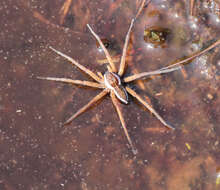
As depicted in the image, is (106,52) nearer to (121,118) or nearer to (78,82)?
(78,82)

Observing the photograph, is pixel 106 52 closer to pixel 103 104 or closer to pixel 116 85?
pixel 116 85

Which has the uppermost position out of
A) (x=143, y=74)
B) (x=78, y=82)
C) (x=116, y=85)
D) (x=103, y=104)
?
(x=143, y=74)

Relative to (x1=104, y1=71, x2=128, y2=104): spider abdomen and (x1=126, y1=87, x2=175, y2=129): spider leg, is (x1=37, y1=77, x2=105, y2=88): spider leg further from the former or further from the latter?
(x1=126, y1=87, x2=175, y2=129): spider leg

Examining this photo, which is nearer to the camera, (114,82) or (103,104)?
(114,82)

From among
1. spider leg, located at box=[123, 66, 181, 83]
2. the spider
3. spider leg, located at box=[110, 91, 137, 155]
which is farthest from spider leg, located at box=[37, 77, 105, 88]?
spider leg, located at box=[123, 66, 181, 83]

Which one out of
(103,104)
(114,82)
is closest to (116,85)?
(114,82)

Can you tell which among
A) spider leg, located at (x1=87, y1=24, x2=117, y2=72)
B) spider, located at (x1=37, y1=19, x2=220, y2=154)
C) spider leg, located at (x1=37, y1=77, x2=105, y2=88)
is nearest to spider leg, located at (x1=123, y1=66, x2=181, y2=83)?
spider, located at (x1=37, y1=19, x2=220, y2=154)

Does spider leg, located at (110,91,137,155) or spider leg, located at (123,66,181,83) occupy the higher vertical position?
spider leg, located at (123,66,181,83)

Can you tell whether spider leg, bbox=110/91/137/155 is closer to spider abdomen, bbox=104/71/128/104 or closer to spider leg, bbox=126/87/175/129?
spider abdomen, bbox=104/71/128/104

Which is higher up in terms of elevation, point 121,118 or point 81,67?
point 81,67
